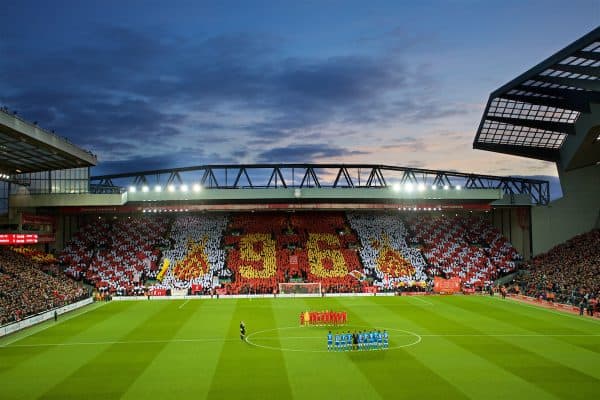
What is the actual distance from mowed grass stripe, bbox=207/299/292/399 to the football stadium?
0.47ft

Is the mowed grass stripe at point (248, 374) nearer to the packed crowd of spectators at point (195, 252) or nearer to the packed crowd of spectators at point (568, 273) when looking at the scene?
the packed crowd of spectators at point (568, 273)

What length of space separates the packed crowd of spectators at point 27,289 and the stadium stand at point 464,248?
38.3m

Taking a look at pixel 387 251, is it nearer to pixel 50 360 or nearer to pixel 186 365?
pixel 186 365

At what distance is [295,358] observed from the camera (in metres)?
27.5

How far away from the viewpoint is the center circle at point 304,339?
98.6ft

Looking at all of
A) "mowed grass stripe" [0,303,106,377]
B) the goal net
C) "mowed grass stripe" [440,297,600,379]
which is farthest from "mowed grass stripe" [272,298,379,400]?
the goal net

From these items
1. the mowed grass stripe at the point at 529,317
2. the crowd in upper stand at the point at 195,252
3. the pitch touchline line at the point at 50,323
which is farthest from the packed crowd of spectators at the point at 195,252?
the mowed grass stripe at the point at 529,317

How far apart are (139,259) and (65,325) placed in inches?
1089

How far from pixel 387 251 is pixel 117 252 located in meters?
32.0

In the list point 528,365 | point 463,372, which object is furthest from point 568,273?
point 463,372

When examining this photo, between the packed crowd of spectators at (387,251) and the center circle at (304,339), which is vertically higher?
the packed crowd of spectators at (387,251)

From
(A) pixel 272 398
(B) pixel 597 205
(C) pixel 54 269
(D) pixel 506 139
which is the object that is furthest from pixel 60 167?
(B) pixel 597 205

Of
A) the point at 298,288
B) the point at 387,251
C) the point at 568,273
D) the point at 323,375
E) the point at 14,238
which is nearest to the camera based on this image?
the point at 323,375

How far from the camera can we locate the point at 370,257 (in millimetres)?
68250
